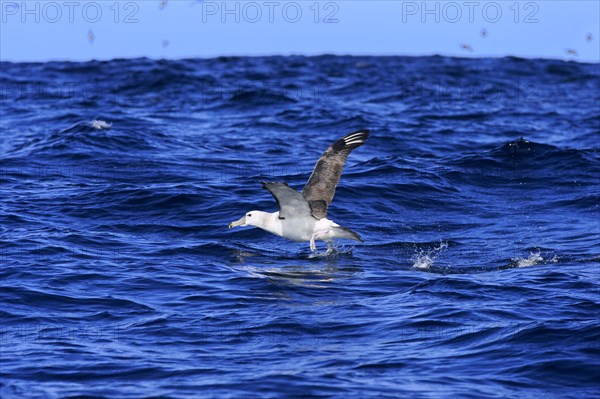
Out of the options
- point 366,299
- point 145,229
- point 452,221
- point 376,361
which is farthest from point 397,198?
point 376,361

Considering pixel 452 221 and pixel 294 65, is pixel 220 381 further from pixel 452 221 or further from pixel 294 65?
pixel 294 65

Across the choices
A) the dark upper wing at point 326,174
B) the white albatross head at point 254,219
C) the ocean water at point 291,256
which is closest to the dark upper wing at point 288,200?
the dark upper wing at point 326,174

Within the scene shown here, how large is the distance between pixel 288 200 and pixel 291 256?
172 centimetres

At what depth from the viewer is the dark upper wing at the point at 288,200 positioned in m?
14.9

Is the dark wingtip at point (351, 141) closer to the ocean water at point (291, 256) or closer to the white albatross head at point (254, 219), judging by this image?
the white albatross head at point (254, 219)

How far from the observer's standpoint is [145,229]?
1891cm

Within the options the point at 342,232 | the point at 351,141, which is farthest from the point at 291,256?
the point at 351,141

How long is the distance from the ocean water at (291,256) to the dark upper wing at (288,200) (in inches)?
35.0

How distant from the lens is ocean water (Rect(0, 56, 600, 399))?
11219 millimetres

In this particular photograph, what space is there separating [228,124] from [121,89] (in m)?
10.5

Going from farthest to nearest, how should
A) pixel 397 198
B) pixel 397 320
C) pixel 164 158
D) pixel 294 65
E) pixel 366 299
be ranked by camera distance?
pixel 294 65, pixel 164 158, pixel 397 198, pixel 366 299, pixel 397 320

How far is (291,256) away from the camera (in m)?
16.9

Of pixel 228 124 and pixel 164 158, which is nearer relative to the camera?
pixel 164 158

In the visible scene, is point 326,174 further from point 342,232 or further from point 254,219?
point 254,219
